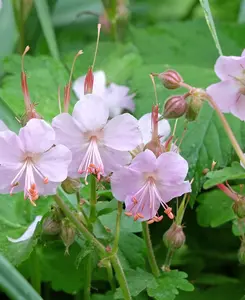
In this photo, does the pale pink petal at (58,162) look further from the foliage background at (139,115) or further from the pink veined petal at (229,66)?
the pink veined petal at (229,66)

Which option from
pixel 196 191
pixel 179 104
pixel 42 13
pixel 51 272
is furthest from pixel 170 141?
pixel 42 13

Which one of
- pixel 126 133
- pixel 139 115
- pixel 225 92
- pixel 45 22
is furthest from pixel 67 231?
pixel 45 22

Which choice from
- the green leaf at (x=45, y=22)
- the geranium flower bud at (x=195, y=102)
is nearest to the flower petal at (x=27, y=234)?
the geranium flower bud at (x=195, y=102)

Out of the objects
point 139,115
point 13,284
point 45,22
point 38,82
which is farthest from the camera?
point 45,22

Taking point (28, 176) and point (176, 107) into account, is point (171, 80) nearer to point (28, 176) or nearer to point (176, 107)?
point (176, 107)

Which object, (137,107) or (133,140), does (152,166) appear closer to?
(133,140)

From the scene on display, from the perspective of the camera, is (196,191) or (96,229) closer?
(96,229)

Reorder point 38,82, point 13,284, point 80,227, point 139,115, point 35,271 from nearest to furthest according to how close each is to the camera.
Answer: point 13,284
point 80,227
point 35,271
point 139,115
point 38,82
